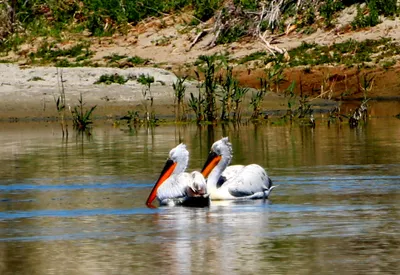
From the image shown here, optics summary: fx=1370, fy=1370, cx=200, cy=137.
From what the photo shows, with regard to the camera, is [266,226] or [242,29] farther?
[242,29]

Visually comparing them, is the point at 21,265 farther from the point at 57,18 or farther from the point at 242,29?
the point at 57,18

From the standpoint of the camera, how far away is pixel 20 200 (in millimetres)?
13508

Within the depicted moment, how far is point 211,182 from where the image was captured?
44.3 feet

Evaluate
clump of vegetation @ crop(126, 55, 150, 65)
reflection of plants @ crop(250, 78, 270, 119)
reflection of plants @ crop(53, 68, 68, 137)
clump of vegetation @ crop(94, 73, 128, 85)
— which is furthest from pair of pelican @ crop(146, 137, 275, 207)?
clump of vegetation @ crop(126, 55, 150, 65)

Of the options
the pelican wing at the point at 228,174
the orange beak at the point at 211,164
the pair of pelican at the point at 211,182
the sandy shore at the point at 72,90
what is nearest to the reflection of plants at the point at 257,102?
the sandy shore at the point at 72,90

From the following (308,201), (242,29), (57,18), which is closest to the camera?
(308,201)

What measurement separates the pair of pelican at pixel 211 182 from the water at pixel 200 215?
0.20 metres

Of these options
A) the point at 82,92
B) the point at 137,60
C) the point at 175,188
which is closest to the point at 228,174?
the point at 175,188

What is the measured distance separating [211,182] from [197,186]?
104 centimetres

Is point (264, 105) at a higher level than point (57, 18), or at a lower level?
lower

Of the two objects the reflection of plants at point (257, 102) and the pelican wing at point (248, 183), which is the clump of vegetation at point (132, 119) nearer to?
the reflection of plants at point (257, 102)

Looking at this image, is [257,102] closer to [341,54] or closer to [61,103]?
[61,103]

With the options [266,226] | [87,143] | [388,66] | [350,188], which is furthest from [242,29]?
[266,226]

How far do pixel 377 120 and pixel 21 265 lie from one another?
16.3 m
